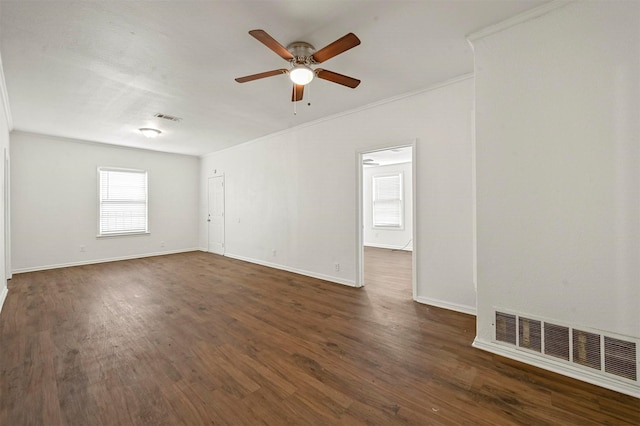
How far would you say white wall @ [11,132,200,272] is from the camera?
17.2 ft

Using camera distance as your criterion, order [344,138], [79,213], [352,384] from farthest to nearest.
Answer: [79,213] → [344,138] → [352,384]

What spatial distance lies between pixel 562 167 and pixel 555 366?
1.50 meters

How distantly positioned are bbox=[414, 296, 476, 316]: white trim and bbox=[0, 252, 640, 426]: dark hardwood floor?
0.11 metres

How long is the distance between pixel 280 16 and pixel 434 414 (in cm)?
298

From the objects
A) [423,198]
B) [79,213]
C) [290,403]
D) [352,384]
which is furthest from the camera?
[79,213]

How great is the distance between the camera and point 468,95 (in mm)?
3047

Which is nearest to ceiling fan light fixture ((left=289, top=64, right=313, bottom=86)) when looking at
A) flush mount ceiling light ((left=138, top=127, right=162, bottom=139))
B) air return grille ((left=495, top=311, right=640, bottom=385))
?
air return grille ((left=495, top=311, right=640, bottom=385))

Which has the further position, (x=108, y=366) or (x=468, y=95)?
(x=468, y=95)

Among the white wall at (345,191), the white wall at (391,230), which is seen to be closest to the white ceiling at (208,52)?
the white wall at (345,191)

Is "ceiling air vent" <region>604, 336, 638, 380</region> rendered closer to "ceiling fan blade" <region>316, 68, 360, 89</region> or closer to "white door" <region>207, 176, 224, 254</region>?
"ceiling fan blade" <region>316, 68, 360, 89</region>

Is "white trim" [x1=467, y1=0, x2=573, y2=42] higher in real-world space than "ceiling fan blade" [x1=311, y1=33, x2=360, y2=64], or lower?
higher

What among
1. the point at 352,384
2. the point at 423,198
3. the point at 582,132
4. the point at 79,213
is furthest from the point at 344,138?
the point at 79,213

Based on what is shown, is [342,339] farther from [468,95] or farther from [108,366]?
[468,95]

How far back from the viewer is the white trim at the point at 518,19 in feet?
6.53
